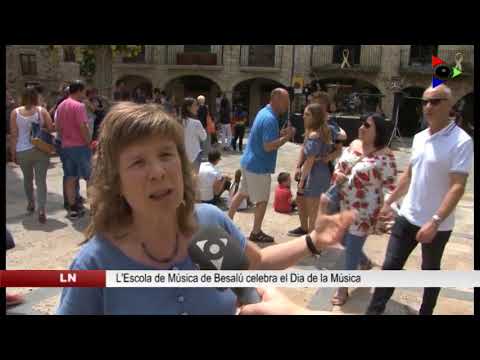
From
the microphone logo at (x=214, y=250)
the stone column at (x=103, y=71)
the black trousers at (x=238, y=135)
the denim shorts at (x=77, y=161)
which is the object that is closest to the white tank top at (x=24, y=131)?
the denim shorts at (x=77, y=161)

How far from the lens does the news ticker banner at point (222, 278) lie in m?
1.42

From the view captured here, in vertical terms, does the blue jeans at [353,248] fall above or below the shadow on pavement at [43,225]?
above

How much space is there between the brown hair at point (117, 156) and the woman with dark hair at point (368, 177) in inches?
80.5

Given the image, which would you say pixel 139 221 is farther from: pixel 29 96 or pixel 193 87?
pixel 193 87

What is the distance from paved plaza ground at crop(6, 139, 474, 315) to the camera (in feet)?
11.4

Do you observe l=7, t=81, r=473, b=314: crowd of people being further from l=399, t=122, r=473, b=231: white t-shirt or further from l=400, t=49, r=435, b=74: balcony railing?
l=400, t=49, r=435, b=74: balcony railing

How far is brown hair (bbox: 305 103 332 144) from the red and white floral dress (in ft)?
3.40

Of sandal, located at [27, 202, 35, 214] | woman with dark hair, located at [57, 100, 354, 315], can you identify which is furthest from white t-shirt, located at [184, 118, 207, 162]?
woman with dark hair, located at [57, 100, 354, 315]

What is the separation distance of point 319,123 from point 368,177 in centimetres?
118

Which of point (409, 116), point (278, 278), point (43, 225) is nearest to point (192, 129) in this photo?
point (43, 225)

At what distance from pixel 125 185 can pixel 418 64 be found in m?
23.3

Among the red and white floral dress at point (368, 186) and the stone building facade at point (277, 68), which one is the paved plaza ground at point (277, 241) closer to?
the red and white floral dress at point (368, 186)

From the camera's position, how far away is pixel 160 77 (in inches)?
972
